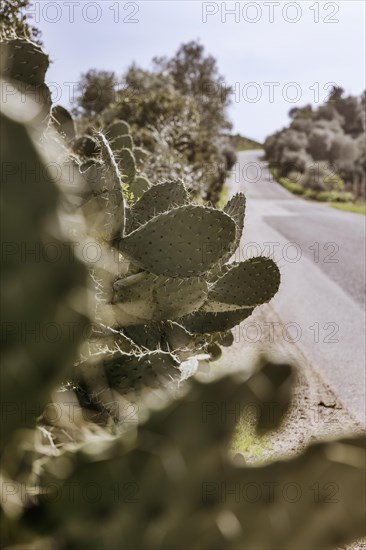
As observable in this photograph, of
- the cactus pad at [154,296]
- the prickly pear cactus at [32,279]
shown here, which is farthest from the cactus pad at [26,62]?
the prickly pear cactus at [32,279]

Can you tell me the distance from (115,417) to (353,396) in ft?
15.7

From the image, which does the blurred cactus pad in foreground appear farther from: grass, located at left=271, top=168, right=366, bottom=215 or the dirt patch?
grass, located at left=271, top=168, right=366, bottom=215

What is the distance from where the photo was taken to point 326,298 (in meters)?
11.3

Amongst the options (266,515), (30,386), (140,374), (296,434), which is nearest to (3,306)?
(30,386)

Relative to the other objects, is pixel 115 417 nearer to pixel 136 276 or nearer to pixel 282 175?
pixel 136 276

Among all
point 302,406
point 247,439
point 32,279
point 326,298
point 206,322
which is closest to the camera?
point 32,279

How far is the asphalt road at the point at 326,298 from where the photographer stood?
7.31 m

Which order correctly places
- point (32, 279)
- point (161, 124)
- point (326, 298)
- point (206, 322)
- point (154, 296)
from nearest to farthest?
point (32, 279), point (154, 296), point (206, 322), point (326, 298), point (161, 124)

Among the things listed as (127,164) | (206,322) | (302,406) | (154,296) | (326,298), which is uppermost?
(127,164)

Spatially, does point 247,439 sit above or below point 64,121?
below

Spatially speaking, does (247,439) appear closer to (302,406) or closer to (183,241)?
(183,241)

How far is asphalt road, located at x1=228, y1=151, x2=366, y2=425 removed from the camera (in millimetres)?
7309

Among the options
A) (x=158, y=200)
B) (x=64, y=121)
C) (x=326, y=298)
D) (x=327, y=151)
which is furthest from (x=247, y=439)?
(x=327, y=151)

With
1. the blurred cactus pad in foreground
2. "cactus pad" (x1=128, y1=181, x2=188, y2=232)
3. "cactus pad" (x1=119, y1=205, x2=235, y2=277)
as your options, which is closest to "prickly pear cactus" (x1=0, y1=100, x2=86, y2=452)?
the blurred cactus pad in foreground
